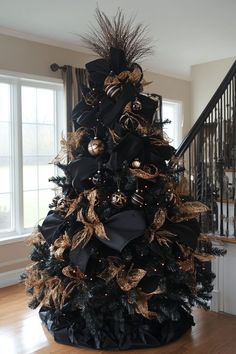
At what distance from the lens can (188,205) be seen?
2.68m

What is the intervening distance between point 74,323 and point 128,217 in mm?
837

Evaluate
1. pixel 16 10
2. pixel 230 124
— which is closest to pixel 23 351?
pixel 230 124

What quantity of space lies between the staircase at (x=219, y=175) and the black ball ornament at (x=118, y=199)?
2.54 feet

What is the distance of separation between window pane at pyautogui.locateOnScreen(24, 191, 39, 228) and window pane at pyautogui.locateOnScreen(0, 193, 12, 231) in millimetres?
188

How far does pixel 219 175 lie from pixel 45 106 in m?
2.20

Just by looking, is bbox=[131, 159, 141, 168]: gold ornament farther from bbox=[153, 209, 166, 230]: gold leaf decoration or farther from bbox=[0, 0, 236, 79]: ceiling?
bbox=[0, 0, 236, 79]: ceiling

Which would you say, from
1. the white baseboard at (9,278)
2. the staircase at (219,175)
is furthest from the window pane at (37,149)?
the staircase at (219,175)

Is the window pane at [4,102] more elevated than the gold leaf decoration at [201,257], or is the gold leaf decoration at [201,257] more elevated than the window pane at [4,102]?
the window pane at [4,102]

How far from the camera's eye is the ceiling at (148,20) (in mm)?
3471

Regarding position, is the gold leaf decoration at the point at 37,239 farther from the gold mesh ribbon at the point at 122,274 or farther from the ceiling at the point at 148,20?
the ceiling at the point at 148,20

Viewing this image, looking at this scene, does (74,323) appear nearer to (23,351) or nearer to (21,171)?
(23,351)

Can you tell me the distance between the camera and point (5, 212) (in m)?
4.15

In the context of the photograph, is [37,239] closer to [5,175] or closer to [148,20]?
[5,175]

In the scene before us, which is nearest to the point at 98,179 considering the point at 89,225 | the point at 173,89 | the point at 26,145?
the point at 89,225
